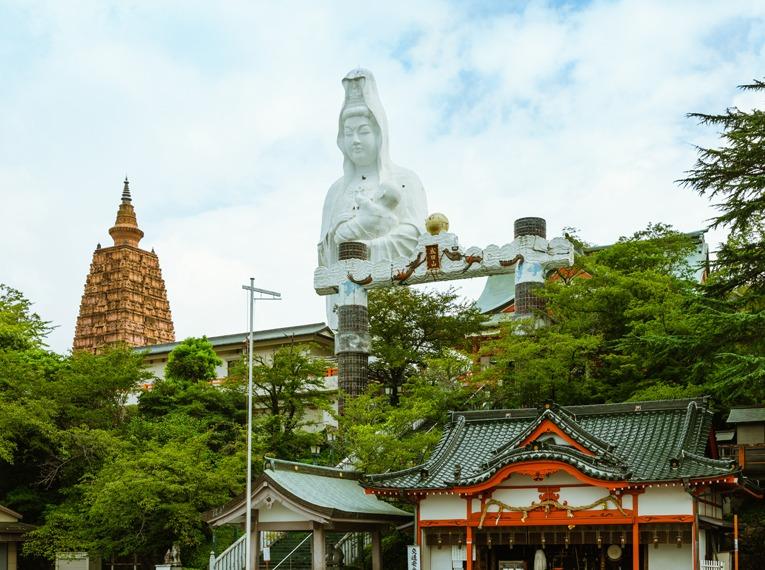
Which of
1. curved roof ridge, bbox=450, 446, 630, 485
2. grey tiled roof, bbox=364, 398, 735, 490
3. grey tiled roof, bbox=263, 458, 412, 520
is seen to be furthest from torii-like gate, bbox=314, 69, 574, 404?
curved roof ridge, bbox=450, 446, 630, 485

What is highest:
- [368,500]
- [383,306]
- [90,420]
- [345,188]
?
[345,188]

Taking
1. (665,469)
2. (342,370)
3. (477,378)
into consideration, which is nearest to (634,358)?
(477,378)

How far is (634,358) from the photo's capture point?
32.9 m

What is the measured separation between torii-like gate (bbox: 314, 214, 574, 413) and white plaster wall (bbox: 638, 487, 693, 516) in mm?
15226

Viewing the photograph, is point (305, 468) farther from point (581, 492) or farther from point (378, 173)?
point (378, 173)

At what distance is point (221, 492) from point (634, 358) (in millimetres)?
13803

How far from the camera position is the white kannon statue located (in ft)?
158

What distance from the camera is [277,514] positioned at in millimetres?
27312

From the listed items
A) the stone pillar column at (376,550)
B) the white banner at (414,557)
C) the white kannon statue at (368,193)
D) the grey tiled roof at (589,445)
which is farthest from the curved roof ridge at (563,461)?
the white kannon statue at (368,193)

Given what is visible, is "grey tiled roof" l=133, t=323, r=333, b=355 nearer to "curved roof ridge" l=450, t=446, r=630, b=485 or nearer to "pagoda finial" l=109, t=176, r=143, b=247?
"curved roof ridge" l=450, t=446, r=630, b=485

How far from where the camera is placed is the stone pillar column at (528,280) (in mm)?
39469

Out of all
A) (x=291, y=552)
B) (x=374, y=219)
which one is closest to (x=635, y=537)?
(x=291, y=552)

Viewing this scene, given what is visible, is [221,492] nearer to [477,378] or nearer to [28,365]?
[477,378]

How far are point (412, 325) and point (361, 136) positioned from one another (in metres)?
9.57
